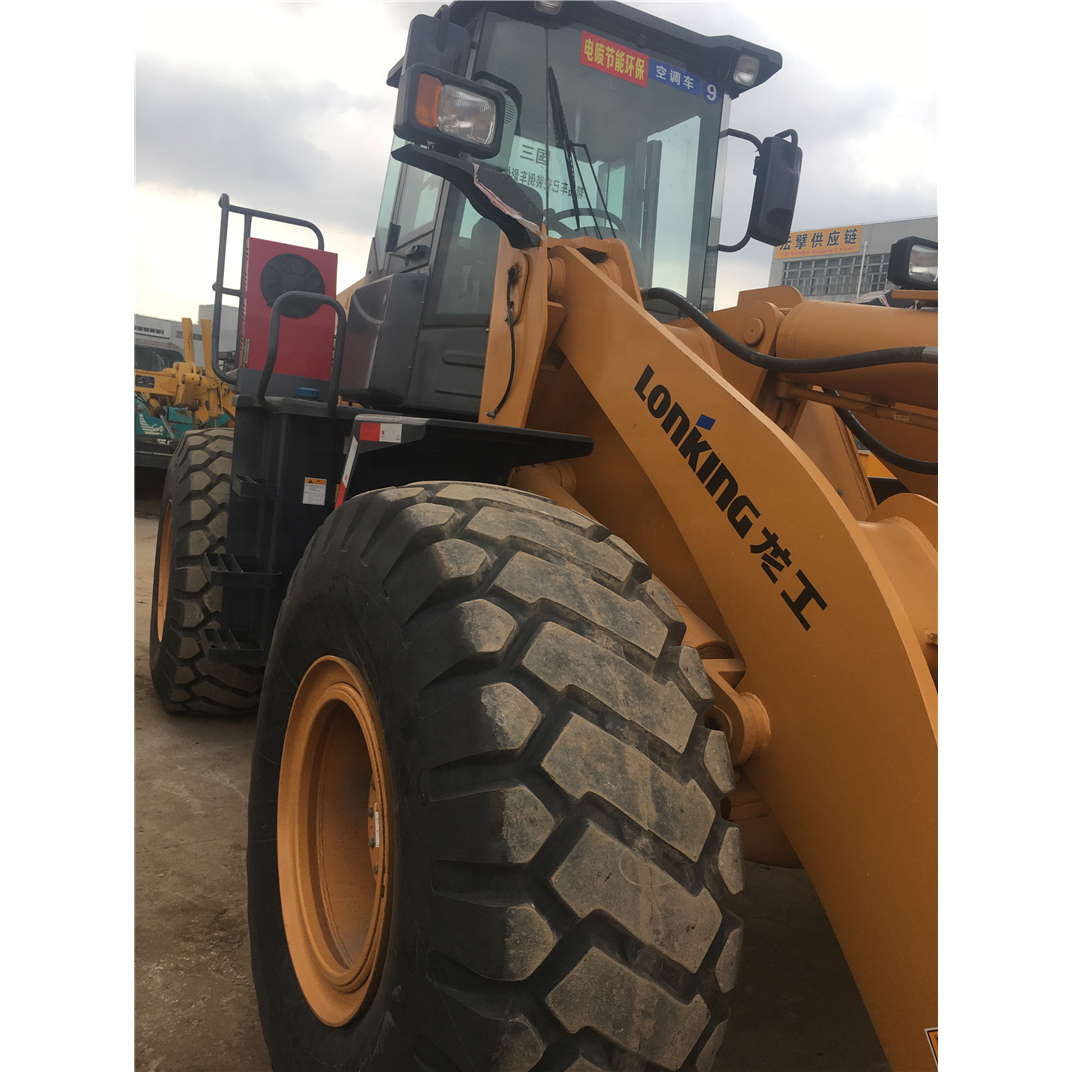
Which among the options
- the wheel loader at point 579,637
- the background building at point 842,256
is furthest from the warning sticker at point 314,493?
the background building at point 842,256

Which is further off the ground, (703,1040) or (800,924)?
(703,1040)

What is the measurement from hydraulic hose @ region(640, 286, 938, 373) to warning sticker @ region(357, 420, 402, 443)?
34.2 inches

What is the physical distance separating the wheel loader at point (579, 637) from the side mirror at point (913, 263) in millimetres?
17

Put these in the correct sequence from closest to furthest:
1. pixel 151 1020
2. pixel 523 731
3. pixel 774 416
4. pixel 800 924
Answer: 1. pixel 523 731
2. pixel 151 1020
3. pixel 774 416
4. pixel 800 924


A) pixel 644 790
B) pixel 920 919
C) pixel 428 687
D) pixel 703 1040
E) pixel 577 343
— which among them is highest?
pixel 577 343

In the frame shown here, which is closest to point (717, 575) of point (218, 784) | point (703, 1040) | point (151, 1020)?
point (703, 1040)

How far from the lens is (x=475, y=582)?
4.69 feet

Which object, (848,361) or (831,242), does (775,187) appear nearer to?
(848,361)

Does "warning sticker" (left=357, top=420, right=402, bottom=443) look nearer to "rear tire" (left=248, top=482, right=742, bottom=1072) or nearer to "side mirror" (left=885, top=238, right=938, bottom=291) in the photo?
"rear tire" (left=248, top=482, right=742, bottom=1072)

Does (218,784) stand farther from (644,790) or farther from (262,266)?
(644,790)

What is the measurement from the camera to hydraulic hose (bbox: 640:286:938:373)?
73.3 inches

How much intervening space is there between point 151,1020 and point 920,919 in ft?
5.97

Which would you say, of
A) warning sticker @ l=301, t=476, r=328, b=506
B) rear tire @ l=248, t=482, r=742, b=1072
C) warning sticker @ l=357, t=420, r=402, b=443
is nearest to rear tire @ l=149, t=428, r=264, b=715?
warning sticker @ l=301, t=476, r=328, b=506

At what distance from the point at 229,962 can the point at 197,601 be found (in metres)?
1.93
